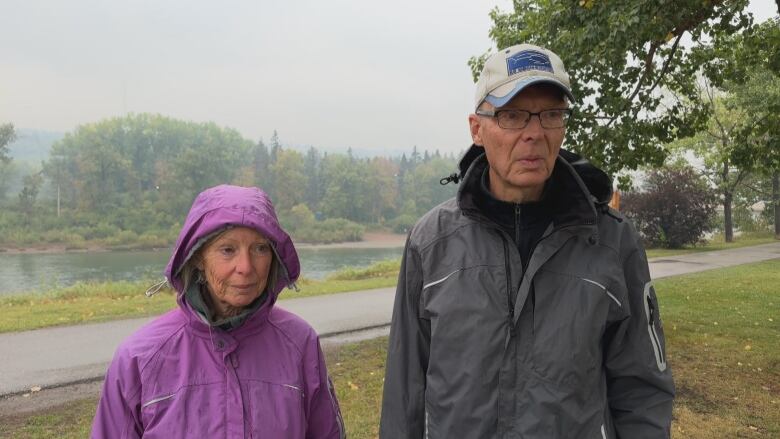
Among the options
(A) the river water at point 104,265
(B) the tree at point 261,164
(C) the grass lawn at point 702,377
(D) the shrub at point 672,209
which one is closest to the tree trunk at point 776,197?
(D) the shrub at point 672,209

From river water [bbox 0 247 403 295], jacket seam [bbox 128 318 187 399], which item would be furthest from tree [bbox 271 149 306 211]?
jacket seam [bbox 128 318 187 399]

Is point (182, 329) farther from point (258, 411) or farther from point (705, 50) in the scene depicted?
point (705, 50)

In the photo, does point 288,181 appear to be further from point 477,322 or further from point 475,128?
point 477,322

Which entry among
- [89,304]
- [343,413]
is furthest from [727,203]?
[343,413]

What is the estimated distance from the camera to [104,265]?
110ft

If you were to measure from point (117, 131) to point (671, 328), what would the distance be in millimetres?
69610

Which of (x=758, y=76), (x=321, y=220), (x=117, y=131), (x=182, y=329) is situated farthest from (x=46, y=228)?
(x=182, y=329)

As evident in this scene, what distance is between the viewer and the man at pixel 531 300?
1.60 metres

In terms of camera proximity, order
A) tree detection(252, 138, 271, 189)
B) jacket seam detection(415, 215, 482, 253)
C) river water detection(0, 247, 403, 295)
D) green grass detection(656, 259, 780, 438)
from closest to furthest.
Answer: jacket seam detection(415, 215, 482, 253) → green grass detection(656, 259, 780, 438) → river water detection(0, 247, 403, 295) → tree detection(252, 138, 271, 189)

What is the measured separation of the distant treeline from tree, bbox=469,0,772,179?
37.7 m

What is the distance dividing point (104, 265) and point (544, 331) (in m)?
36.6

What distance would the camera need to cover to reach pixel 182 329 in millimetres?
1817

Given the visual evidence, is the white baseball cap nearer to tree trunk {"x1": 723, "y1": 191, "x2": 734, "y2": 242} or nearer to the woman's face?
the woman's face

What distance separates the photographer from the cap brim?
1627 mm
